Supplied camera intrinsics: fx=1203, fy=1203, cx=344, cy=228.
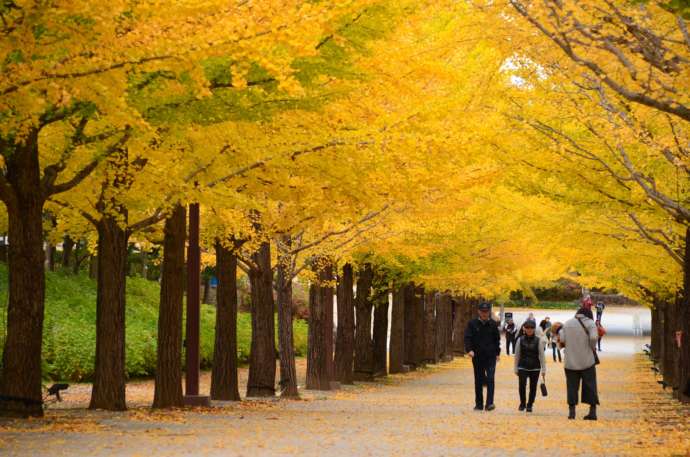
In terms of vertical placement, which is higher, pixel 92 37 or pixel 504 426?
pixel 92 37

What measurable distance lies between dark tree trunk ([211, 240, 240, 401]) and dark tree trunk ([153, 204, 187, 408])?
310cm

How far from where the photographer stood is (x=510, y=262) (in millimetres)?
42375

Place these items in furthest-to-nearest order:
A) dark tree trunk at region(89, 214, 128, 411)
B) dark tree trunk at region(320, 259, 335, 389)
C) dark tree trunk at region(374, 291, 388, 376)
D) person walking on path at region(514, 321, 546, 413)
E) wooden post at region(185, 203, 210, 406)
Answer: dark tree trunk at region(374, 291, 388, 376) → dark tree trunk at region(320, 259, 335, 389) → person walking on path at region(514, 321, 546, 413) → wooden post at region(185, 203, 210, 406) → dark tree trunk at region(89, 214, 128, 411)

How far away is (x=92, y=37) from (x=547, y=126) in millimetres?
10660

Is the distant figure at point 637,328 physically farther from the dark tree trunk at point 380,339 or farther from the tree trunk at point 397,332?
the dark tree trunk at point 380,339

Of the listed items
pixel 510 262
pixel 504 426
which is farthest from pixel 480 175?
pixel 510 262

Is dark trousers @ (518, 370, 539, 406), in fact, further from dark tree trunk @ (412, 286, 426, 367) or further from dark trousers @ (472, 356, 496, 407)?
dark tree trunk @ (412, 286, 426, 367)

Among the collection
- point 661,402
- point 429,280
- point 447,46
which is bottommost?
point 661,402

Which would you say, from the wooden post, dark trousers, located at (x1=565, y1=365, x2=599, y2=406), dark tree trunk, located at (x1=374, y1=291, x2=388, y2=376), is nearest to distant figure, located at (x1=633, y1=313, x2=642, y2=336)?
dark tree trunk, located at (x1=374, y1=291, x2=388, y2=376)

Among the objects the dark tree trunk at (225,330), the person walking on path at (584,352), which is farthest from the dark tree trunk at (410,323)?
the person walking on path at (584,352)

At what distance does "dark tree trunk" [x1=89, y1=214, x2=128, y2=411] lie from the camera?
18234mm

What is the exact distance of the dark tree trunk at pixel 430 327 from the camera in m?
50.8

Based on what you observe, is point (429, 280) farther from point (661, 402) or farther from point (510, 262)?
point (661, 402)

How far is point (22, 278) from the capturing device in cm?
1541
